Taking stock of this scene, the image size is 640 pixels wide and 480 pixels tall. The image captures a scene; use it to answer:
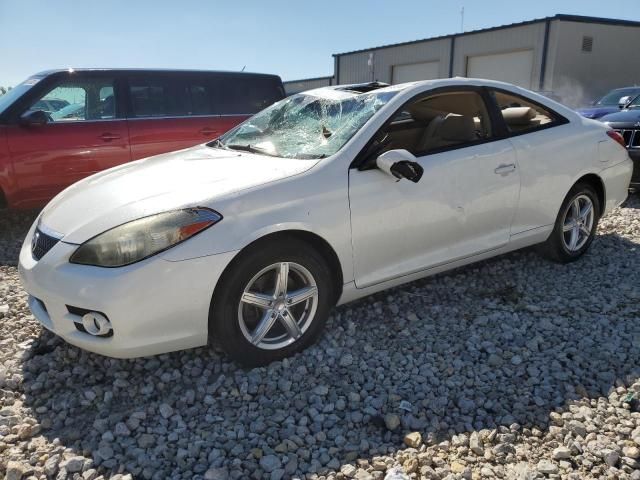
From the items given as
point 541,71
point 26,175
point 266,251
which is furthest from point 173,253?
point 541,71

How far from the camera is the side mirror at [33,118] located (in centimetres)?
540

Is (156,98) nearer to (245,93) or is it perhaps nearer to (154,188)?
(245,93)

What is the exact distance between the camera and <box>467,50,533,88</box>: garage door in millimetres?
22422

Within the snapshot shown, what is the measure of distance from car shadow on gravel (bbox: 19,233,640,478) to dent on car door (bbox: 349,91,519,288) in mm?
431

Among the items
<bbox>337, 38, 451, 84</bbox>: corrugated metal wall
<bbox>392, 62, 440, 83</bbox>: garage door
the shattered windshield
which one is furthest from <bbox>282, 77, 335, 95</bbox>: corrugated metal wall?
the shattered windshield

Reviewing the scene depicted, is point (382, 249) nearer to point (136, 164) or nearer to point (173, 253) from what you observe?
point (173, 253)

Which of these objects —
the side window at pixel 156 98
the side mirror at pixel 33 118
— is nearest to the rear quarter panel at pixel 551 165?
the side window at pixel 156 98

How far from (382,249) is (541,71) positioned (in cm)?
2138

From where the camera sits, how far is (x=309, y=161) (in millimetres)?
3111

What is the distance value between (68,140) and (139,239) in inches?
144

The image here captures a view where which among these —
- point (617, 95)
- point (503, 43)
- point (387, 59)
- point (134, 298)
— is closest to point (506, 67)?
point (503, 43)

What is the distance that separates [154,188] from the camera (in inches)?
115

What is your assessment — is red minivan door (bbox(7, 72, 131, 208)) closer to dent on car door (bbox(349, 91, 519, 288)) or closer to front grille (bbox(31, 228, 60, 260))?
front grille (bbox(31, 228, 60, 260))

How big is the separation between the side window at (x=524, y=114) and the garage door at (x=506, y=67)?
784 inches
